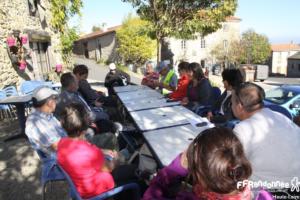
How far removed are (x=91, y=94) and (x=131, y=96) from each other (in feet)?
2.58

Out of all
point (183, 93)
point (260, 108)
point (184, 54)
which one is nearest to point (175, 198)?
point (260, 108)

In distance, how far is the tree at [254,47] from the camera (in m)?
42.2

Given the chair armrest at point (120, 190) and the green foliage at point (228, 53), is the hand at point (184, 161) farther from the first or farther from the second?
the green foliage at point (228, 53)

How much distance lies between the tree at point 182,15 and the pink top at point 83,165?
414 inches

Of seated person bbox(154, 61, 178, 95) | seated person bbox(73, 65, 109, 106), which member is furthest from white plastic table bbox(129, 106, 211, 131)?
seated person bbox(154, 61, 178, 95)

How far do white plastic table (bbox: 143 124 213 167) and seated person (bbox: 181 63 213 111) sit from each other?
1912mm

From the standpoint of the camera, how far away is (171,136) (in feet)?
9.47

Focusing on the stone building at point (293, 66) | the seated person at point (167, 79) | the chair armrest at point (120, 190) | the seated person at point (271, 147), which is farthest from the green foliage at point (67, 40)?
the stone building at point (293, 66)

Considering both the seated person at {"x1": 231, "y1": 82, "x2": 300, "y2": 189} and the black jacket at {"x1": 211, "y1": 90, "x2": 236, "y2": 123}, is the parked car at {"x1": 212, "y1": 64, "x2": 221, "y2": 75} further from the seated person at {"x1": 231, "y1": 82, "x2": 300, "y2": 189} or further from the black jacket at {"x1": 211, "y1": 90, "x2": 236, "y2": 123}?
the seated person at {"x1": 231, "y1": 82, "x2": 300, "y2": 189}

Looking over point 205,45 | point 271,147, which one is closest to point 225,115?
point 271,147

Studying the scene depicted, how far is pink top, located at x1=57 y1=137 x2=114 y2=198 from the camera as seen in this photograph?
229 cm

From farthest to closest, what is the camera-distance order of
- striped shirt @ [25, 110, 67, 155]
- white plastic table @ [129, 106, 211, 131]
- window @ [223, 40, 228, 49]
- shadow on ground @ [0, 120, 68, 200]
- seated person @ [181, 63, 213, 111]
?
window @ [223, 40, 228, 49]
seated person @ [181, 63, 213, 111]
shadow on ground @ [0, 120, 68, 200]
white plastic table @ [129, 106, 211, 131]
striped shirt @ [25, 110, 67, 155]

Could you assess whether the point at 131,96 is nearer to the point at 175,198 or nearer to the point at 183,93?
the point at 183,93

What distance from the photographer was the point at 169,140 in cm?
277
